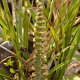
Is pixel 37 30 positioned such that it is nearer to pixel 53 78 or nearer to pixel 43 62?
pixel 43 62

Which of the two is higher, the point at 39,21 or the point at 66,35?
the point at 39,21

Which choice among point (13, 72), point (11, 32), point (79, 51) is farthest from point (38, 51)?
point (79, 51)

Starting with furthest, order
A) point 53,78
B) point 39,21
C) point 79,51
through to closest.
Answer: point 79,51, point 53,78, point 39,21

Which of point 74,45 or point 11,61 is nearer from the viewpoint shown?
point 74,45

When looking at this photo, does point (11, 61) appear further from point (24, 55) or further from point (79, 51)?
point (79, 51)

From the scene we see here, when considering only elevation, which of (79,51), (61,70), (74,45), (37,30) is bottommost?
(79,51)

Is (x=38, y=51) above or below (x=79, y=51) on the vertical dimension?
above

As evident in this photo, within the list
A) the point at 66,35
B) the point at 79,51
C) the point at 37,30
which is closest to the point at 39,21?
the point at 37,30

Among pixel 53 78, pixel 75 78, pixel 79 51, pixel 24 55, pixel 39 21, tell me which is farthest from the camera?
pixel 79 51

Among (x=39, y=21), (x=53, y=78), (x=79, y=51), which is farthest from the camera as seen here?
(x=79, y=51)
